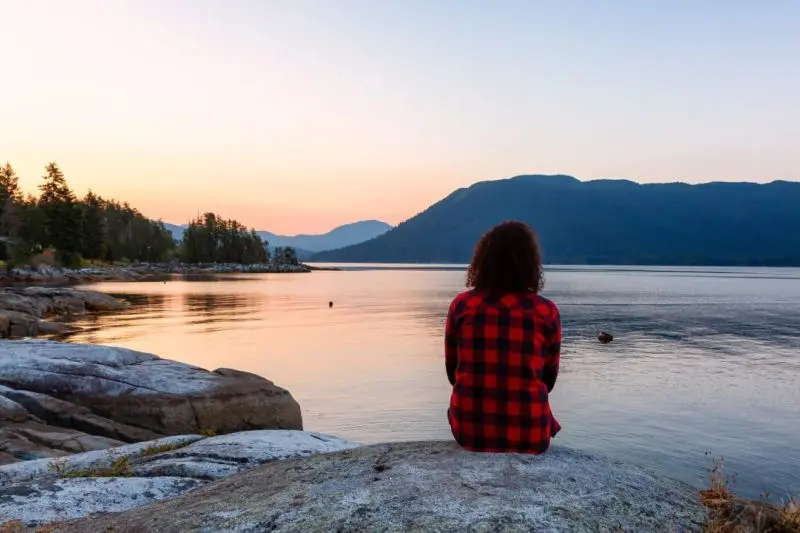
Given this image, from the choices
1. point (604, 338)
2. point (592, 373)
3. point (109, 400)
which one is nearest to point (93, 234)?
point (604, 338)

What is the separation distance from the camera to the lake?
55.7 feet

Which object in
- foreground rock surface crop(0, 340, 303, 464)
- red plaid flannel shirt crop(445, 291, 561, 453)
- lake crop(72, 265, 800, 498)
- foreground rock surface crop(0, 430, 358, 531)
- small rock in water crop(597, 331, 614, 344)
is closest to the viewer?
red plaid flannel shirt crop(445, 291, 561, 453)

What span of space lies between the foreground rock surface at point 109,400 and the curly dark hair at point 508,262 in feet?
30.7

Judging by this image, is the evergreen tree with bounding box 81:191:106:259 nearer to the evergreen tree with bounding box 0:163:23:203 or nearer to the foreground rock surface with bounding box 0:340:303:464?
the evergreen tree with bounding box 0:163:23:203

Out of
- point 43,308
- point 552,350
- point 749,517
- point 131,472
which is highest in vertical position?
point 552,350

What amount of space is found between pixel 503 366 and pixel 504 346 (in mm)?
189

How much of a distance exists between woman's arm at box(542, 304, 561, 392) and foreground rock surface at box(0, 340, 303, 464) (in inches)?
373

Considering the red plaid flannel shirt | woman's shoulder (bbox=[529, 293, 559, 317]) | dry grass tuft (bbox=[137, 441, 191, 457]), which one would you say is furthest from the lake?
dry grass tuft (bbox=[137, 441, 191, 457])

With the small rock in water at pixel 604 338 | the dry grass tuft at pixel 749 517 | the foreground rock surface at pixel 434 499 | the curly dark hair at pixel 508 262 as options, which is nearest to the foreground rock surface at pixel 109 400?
the foreground rock surface at pixel 434 499

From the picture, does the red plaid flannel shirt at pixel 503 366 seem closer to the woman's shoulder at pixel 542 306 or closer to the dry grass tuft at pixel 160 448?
the woman's shoulder at pixel 542 306

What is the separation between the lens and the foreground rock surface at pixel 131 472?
6.23 m

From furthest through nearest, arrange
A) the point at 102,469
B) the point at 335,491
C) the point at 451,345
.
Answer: the point at 102,469
the point at 451,345
the point at 335,491

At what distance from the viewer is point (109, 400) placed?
1309 centimetres

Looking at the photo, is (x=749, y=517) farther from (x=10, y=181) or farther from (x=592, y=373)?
(x=10, y=181)
